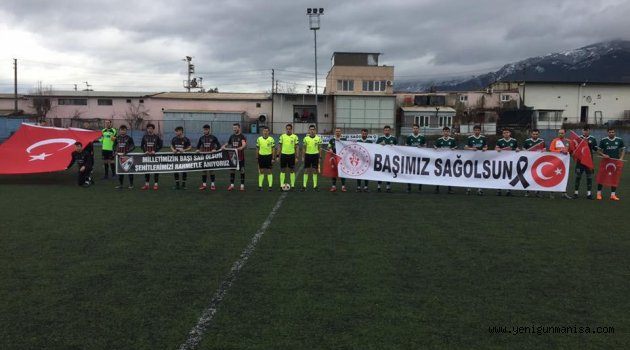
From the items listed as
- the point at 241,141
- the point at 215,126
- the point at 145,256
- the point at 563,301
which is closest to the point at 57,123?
the point at 215,126

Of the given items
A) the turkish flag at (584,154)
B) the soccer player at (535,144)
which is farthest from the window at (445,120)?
the turkish flag at (584,154)

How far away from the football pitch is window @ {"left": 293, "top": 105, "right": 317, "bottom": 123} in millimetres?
37174

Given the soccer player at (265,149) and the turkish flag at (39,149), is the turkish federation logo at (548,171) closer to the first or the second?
the soccer player at (265,149)

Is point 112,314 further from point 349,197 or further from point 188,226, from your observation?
point 349,197

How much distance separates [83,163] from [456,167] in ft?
34.8

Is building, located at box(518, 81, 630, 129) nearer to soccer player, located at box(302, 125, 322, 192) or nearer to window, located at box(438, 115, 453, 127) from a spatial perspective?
window, located at box(438, 115, 453, 127)

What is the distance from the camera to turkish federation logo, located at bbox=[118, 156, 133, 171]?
13.4m

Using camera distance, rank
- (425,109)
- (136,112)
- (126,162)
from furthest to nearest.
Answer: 1. (136,112)
2. (425,109)
3. (126,162)

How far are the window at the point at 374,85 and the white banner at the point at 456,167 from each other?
42670 millimetres

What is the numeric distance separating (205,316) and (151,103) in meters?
49.8

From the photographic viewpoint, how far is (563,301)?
496cm

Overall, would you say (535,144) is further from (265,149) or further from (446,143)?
(265,149)

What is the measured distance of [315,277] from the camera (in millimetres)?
5633

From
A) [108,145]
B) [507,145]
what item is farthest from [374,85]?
[507,145]
